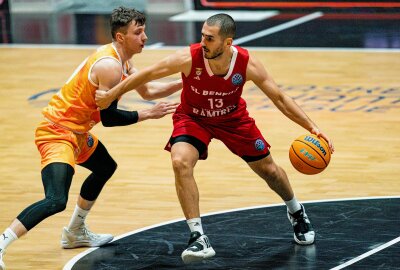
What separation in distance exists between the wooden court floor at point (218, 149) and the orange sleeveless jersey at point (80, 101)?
1071 mm

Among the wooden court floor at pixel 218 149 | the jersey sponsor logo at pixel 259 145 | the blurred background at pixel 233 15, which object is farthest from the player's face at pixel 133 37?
the blurred background at pixel 233 15

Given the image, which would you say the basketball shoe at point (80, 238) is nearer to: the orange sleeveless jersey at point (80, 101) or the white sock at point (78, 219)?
the white sock at point (78, 219)

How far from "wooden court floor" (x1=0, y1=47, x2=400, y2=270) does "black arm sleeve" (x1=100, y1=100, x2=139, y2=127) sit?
115cm

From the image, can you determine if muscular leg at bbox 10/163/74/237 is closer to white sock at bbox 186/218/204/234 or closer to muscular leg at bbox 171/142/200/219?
muscular leg at bbox 171/142/200/219

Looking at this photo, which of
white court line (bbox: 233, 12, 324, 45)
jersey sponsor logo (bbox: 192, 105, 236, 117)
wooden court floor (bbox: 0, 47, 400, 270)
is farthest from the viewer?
white court line (bbox: 233, 12, 324, 45)

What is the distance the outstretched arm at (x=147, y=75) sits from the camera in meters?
7.70

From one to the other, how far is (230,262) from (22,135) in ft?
17.5

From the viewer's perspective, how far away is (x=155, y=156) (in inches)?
455

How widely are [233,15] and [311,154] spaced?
1359 centimetres

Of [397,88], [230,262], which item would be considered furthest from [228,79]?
[397,88]

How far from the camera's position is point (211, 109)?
313 inches

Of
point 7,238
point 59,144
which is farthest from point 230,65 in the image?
point 7,238

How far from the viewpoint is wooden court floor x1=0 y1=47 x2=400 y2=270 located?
941 cm

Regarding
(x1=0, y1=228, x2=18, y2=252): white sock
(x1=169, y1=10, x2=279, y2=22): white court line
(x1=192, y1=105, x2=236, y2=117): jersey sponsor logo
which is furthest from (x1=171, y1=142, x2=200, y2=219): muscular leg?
(x1=169, y1=10, x2=279, y2=22): white court line
